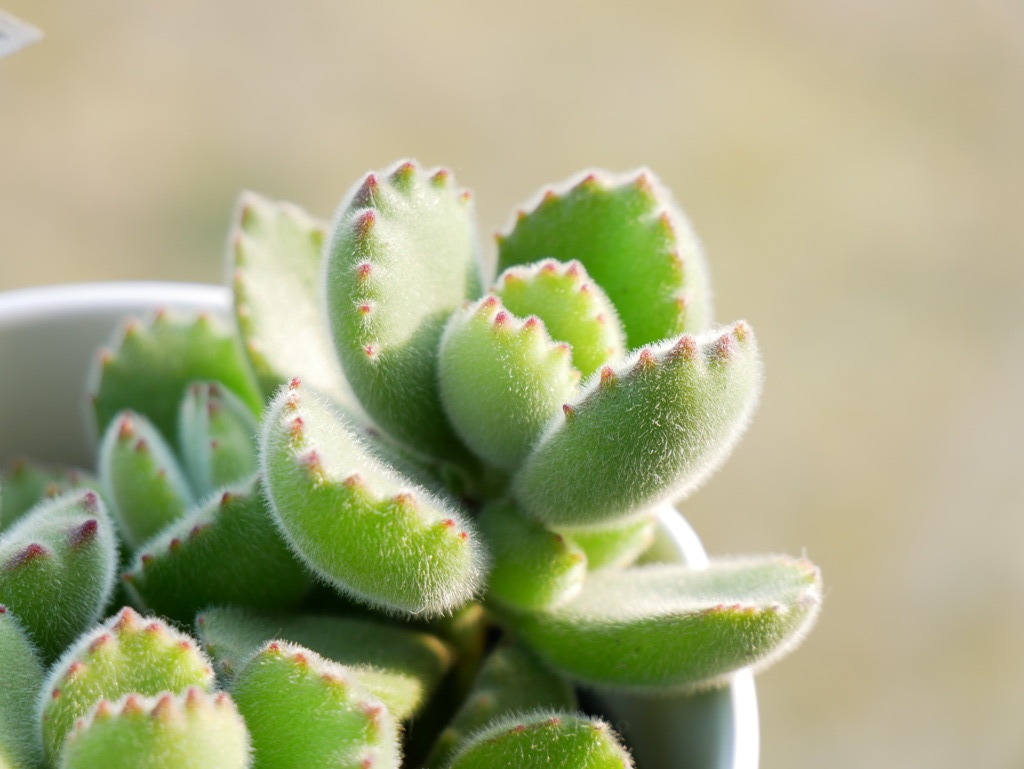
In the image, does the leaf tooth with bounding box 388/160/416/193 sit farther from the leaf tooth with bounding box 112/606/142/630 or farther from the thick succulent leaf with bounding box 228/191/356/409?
the leaf tooth with bounding box 112/606/142/630

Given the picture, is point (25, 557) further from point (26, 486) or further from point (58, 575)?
point (26, 486)

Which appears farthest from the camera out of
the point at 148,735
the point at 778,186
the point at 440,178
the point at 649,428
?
the point at 778,186

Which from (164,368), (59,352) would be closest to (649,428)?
(164,368)

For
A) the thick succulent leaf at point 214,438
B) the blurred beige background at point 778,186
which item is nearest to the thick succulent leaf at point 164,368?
the thick succulent leaf at point 214,438

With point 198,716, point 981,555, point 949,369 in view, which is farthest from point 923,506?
point 198,716

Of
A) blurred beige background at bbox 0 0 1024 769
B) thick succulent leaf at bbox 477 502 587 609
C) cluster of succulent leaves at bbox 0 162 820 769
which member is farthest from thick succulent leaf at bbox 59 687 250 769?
blurred beige background at bbox 0 0 1024 769

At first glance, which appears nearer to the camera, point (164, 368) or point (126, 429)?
point (126, 429)
